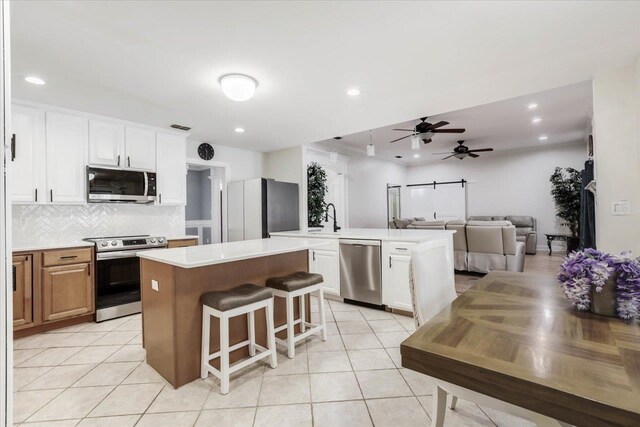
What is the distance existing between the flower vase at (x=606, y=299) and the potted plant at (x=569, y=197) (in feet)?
22.5

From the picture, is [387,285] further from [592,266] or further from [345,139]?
[345,139]

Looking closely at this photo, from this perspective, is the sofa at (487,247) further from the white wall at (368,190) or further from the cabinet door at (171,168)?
the cabinet door at (171,168)

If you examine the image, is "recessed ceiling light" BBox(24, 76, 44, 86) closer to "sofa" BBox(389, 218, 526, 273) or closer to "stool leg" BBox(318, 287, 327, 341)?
"stool leg" BBox(318, 287, 327, 341)

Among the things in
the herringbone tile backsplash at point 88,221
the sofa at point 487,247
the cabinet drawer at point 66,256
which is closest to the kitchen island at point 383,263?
the sofa at point 487,247

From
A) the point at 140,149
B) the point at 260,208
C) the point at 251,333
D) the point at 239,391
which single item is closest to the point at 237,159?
the point at 260,208

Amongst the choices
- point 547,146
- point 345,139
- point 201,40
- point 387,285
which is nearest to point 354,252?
point 387,285

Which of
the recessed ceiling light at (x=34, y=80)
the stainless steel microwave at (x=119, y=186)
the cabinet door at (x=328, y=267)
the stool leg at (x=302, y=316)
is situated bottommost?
the stool leg at (x=302, y=316)

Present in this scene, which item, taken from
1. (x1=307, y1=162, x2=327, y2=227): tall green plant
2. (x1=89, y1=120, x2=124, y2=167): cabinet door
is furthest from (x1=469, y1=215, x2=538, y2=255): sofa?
(x1=89, y1=120, x2=124, y2=167): cabinet door

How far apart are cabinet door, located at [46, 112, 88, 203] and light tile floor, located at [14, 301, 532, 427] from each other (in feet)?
4.99

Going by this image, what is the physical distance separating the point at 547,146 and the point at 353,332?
748 cm

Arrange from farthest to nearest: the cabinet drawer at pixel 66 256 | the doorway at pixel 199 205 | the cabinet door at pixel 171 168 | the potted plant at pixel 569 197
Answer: the doorway at pixel 199 205
the potted plant at pixel 569 197
the cabinet door at pixel 171 168
the cabinet drawer at pixel 66 256

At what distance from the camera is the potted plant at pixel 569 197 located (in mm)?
6600

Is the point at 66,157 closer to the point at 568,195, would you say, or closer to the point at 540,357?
the point at 540,357

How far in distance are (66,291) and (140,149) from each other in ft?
5.95
